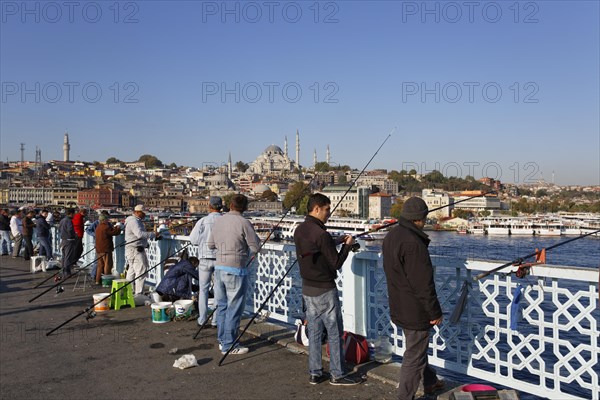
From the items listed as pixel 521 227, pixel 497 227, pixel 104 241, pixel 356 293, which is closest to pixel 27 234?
pixel 104 241

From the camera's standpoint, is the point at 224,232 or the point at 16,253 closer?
the point at 224,232

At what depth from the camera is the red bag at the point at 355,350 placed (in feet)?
13.1

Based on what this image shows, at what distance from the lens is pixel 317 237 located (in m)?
3.49

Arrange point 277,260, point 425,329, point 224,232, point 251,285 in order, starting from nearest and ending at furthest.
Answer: point 425,329 < point 224,232 < point 277,260 < point 251,285

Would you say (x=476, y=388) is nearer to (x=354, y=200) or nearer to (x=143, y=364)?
(x=143, y=364)

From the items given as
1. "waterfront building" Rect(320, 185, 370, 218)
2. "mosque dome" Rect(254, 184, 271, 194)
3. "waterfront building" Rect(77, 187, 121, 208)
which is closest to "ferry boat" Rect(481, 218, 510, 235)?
"waterfront building" Rect(320, 185, 370, 218)

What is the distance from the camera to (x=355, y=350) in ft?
13.1

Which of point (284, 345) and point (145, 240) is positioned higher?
point (145, 240)

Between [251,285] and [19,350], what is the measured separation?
2.43 meters

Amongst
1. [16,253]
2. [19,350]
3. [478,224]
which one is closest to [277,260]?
[19,350]

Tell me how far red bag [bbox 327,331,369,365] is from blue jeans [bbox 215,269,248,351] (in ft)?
3.28

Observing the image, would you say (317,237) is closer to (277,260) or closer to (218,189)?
(277,260)

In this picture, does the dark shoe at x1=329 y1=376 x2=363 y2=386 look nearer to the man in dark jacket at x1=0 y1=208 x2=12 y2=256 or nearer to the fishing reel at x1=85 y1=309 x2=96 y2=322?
the fishing reel at x1=85 y1=309 x2=96 y2=322

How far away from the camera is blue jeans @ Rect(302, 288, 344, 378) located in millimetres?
3605
